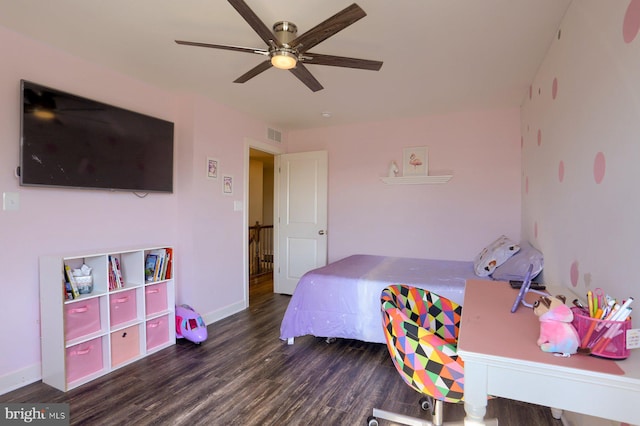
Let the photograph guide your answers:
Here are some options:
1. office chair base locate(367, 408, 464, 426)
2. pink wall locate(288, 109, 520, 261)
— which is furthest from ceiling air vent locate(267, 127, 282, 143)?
office chair base locate(367, 408, 464, 426)

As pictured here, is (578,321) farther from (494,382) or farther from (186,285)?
(186,285)

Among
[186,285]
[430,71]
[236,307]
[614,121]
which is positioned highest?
[430,71]

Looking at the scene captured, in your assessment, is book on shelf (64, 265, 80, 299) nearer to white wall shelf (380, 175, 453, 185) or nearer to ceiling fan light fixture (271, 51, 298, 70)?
ceiling fan light fixture (271, 51, 298, 70)

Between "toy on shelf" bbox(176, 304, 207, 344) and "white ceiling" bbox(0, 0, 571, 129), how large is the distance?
2.20m

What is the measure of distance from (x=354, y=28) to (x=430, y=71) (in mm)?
967

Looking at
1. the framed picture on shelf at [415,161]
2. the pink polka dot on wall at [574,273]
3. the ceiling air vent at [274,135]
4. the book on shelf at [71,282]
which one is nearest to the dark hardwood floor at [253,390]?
the book on shelf at [71,282]

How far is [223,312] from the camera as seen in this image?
3.73 m

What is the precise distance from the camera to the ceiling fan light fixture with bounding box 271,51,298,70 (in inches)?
74.9

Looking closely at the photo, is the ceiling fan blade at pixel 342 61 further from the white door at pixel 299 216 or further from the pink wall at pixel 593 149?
the white door at pixel 299 216

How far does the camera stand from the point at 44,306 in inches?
91.6

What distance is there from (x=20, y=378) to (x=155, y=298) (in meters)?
0.97

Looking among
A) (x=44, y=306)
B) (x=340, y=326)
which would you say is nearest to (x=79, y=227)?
(x=44, y=306)

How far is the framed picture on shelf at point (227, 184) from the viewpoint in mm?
3711

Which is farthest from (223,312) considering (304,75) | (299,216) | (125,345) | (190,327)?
(304,75)
